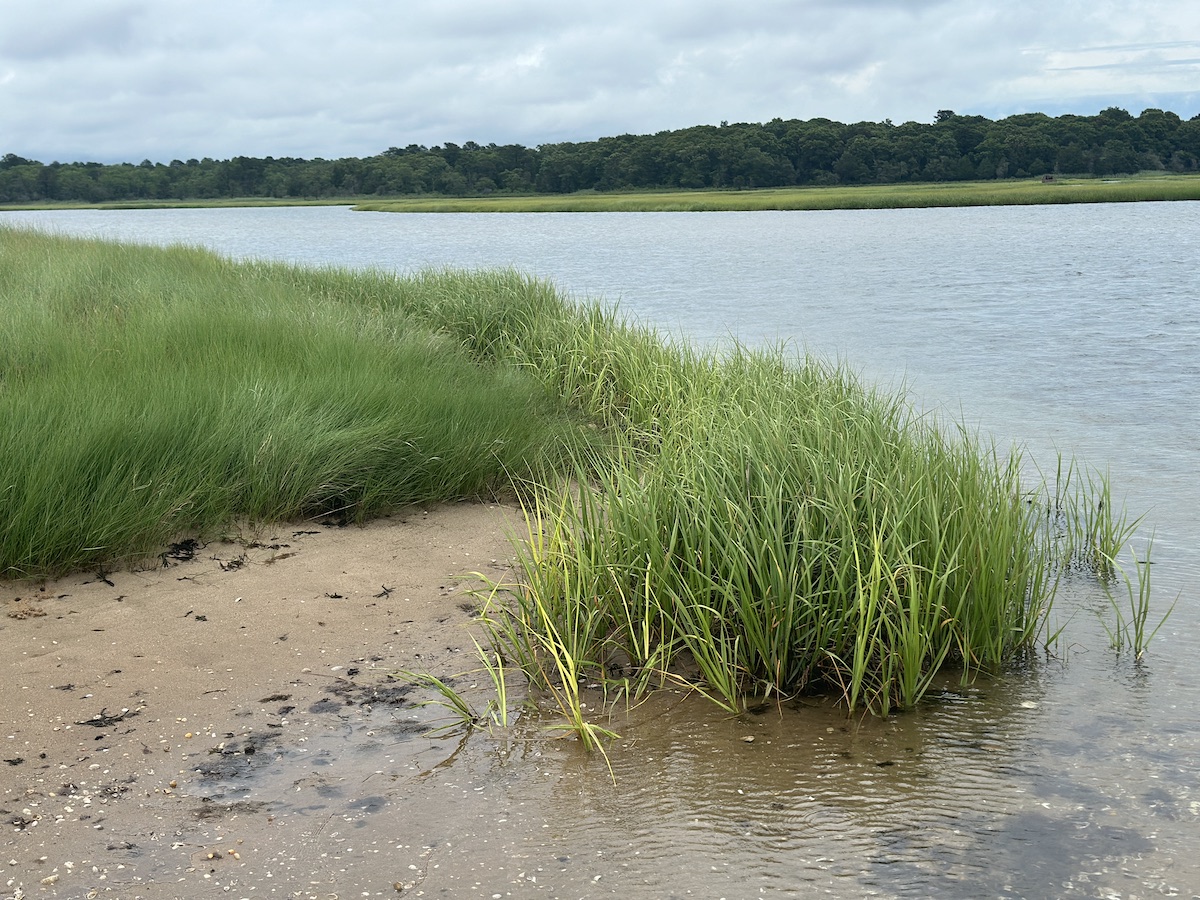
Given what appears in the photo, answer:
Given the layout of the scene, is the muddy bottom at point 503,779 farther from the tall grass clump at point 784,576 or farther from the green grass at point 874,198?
the green grass at point 874,198

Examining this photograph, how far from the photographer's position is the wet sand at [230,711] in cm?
304

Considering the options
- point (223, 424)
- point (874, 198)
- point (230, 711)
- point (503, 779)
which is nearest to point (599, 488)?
point (223, 424)

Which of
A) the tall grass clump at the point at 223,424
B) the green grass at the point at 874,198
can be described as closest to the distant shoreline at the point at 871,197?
the green grass at the point at 874,198

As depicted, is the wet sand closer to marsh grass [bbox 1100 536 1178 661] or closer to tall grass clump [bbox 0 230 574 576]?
tall grass clump [bbox 0 230 574 576]

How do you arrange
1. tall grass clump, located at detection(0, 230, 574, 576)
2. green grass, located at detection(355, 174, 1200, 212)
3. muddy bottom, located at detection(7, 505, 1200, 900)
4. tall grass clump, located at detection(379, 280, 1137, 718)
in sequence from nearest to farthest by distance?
muddy bottom, located at detection(7, 505, 1200, 900) → tall grass clump, located at detection(379, 280, 1137, 718) → tall grass clump, located at detection(0, 230, 574, 576) → green grass, located at detection(355, 174, 1200, 212)

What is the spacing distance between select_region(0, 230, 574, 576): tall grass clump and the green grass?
184 ft

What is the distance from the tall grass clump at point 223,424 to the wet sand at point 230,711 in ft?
0.79

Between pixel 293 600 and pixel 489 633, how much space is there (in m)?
1.10

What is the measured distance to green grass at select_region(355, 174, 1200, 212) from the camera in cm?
5816

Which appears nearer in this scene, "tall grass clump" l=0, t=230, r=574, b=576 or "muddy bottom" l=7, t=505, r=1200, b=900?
"muddy bottom" l=7, t=505, r=1200, b=900

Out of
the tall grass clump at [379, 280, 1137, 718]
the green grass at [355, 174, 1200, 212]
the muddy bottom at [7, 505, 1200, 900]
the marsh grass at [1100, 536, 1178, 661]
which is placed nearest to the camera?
the muddy bottom at [7, 505, 1200, 900]

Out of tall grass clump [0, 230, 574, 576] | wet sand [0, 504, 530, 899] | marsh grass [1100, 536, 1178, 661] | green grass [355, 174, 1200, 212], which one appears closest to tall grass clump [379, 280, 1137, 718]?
marsh grass [1100, 536, 1178, 661]

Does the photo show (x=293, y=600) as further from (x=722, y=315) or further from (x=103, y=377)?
(x=722, y=315)

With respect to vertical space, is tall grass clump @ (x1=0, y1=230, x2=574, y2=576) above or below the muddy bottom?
above
